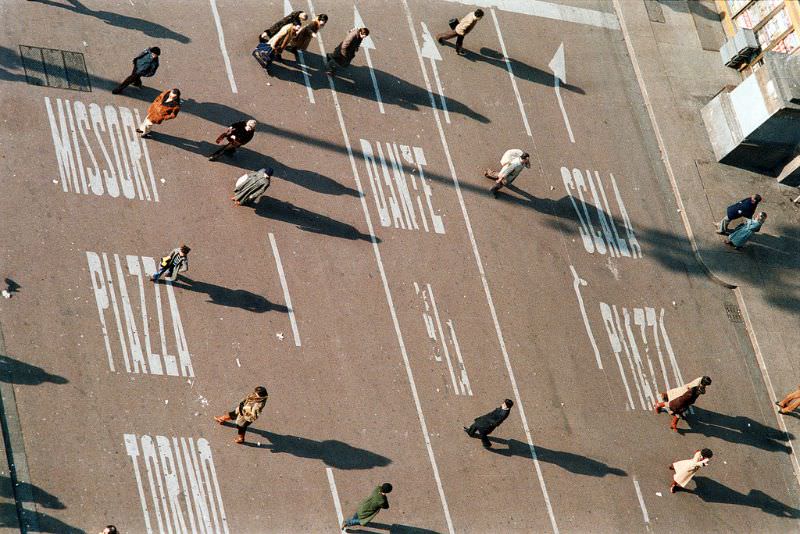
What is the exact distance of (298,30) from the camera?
2853cm

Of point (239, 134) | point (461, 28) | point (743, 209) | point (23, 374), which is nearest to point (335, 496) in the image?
point (23, 374)

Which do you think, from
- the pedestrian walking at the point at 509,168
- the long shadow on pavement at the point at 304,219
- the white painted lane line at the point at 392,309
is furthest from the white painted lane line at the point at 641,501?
the long shadow on pavement at the point at 304,219

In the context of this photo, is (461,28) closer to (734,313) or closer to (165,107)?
(165,107)

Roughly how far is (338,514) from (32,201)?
956cm

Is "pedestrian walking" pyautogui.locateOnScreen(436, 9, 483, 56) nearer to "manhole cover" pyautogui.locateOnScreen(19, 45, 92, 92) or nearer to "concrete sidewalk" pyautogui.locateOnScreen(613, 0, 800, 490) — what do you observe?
"concrete sidewalk" pyautogui.locateOnScreen(613, 0, 800, 490)

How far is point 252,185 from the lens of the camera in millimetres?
25938

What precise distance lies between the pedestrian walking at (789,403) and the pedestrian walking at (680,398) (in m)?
2.70

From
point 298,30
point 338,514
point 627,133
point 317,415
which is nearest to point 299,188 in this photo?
point 298,30

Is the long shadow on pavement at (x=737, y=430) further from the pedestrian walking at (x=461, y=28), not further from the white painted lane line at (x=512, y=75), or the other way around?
the pedestrian walking at (x=461, y=28)

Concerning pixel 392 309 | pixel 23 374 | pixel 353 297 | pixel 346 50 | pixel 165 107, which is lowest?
pixel 23 374

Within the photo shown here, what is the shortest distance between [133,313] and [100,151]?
419 centimetres

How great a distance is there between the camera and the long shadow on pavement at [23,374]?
75.2 feet

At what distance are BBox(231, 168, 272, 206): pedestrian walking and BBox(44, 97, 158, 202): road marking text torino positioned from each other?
1.91 metres

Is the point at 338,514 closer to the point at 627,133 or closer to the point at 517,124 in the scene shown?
the point at 517,124
